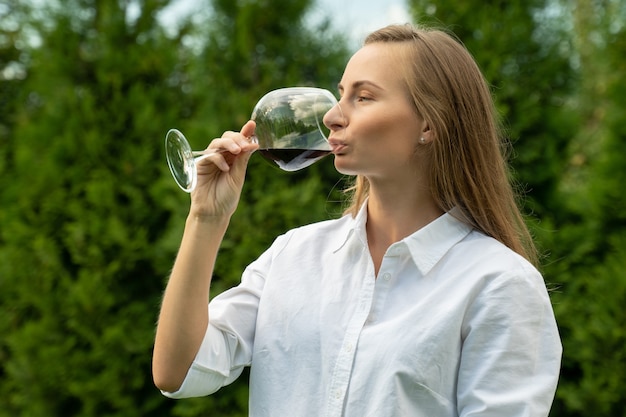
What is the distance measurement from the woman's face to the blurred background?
81.8 inches

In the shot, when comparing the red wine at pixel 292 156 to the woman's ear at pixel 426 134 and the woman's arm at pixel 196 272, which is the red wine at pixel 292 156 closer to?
the woman's arm at pixel 196 272

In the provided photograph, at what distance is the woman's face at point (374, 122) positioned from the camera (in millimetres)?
1912

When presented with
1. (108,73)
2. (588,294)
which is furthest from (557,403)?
(108,73)

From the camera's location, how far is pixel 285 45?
4.52m

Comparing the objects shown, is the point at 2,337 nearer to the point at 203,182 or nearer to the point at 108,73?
the point at 108,73

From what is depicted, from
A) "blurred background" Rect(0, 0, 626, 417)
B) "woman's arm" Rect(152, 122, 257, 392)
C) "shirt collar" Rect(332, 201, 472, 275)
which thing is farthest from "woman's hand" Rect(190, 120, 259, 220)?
"blurred background" Rect(0, 0, 626, 417)

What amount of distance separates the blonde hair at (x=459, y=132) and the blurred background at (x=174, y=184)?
6.14 feet

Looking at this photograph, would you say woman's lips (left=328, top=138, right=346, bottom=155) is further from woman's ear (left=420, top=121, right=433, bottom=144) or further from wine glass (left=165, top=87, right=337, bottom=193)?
woman's ear (left=420, top=121, right=433, bottom=144)

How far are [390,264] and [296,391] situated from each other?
0.39m

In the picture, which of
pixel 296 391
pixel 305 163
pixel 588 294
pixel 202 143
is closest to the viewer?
pixel 296 391

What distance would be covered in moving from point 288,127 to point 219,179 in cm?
23

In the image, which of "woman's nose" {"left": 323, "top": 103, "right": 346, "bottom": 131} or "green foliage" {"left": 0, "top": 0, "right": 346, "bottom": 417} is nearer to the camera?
"woman's nose" {"left": 323, "top": 103, "right": 346, "bottom": 131}

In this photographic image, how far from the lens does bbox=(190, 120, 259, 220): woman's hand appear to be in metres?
2.00

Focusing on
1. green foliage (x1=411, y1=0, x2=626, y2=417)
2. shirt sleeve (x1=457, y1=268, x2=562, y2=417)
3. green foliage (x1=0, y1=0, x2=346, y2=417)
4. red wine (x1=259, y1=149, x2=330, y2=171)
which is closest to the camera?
shirt sleeve (x1=457, y1=268, x2=562, y2=417)
